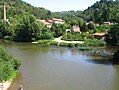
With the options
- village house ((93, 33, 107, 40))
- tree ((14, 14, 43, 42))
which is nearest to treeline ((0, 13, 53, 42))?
tree ((14, 14, 43, 42))

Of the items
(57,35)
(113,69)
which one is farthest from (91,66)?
(57,35)

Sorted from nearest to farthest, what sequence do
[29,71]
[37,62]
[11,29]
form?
[29,71], [37,62], [11,29]

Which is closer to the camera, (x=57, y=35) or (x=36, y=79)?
(x=36, y=79)

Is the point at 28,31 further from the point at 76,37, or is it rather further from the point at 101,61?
the point at 101,61

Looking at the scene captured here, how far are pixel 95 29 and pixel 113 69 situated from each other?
3733cm

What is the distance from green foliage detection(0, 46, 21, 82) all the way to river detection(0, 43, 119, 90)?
2.28 ft

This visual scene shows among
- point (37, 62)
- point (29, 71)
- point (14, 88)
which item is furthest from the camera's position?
point (37, 62)

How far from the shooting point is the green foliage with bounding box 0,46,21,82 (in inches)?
857

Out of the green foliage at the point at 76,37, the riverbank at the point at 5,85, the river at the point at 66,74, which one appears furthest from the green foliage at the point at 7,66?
the green foliage at the point at 76,37

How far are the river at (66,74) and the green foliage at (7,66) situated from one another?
0.70 m

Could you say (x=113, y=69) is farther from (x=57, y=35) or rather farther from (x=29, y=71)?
(x=57, y=35)

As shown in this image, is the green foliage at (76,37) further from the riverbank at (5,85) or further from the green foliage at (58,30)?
the riverbank at (5,85)

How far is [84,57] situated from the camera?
1494 inches

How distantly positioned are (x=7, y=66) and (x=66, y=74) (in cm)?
657
